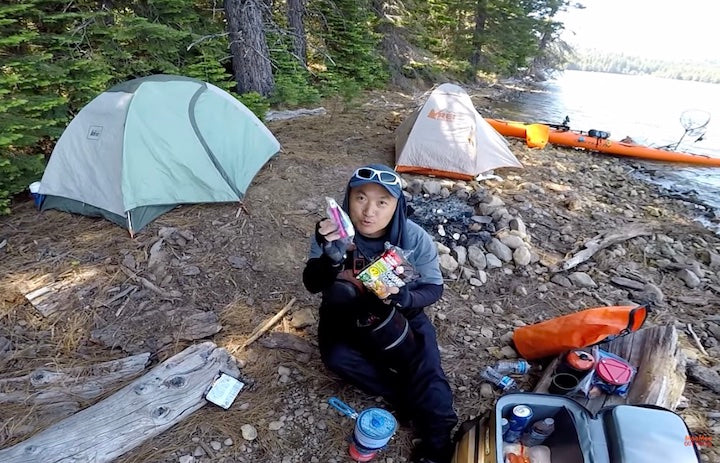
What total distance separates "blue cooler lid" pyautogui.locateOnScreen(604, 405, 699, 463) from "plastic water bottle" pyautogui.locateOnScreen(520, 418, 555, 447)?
242 mm

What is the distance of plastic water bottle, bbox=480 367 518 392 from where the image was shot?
104 inches

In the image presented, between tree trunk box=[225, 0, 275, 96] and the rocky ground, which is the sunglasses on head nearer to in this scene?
the rocky ground

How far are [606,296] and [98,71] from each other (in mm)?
6588

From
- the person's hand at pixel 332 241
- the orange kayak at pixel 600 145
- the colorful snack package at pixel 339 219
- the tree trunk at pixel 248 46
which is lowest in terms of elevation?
the orange kayak at pixel 600 145

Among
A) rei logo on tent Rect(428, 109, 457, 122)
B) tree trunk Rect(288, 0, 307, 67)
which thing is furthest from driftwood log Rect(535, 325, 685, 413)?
tree trunk Rect(288, 0, 307, 67)

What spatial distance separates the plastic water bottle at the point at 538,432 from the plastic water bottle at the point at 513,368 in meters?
0.78

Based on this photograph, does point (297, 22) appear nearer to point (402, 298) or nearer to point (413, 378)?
point (402, 298)

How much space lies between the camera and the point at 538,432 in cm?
198

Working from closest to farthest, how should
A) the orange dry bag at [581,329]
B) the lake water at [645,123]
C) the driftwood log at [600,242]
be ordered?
the orange dry bag at [581,329]
the driftwood log at [600,242]
the lake water at [645,123]

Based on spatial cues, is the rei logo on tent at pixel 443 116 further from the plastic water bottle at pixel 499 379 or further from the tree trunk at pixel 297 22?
the tree trunk at pixel 297 22

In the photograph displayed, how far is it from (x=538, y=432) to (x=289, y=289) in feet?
7.10

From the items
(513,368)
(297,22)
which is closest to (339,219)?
(513,368)

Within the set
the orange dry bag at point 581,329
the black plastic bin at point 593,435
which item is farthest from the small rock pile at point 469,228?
the black plastic bin at point 593,435

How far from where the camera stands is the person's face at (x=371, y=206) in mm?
2166
